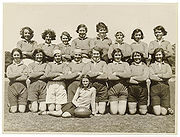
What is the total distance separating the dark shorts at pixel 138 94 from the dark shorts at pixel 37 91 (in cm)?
33

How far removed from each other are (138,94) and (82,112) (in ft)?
0.74

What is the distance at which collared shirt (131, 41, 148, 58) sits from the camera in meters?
1.24

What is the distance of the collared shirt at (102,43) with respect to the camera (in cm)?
123

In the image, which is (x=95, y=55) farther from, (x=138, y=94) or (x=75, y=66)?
(x=138, y=94)

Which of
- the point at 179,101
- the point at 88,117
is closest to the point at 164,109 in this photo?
the point at 179,101

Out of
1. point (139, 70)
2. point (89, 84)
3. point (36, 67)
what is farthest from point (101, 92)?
point (36, 67)

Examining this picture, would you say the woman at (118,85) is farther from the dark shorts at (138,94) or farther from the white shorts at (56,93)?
the white shorts at (56,93)

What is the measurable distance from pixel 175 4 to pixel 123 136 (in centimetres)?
55

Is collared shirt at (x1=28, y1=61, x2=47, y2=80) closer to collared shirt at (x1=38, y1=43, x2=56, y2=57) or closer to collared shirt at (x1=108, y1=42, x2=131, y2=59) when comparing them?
collared shirt at (x1=38, y1=43, x2=56, y2=57)

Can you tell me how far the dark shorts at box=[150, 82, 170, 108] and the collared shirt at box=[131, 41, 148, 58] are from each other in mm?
128

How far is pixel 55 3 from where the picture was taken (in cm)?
125

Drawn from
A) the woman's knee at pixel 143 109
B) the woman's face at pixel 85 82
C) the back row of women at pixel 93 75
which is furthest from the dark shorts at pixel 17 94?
the woman's knee at pixel 143 109

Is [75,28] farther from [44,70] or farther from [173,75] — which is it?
[173,75]

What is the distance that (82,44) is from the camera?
1.24m
